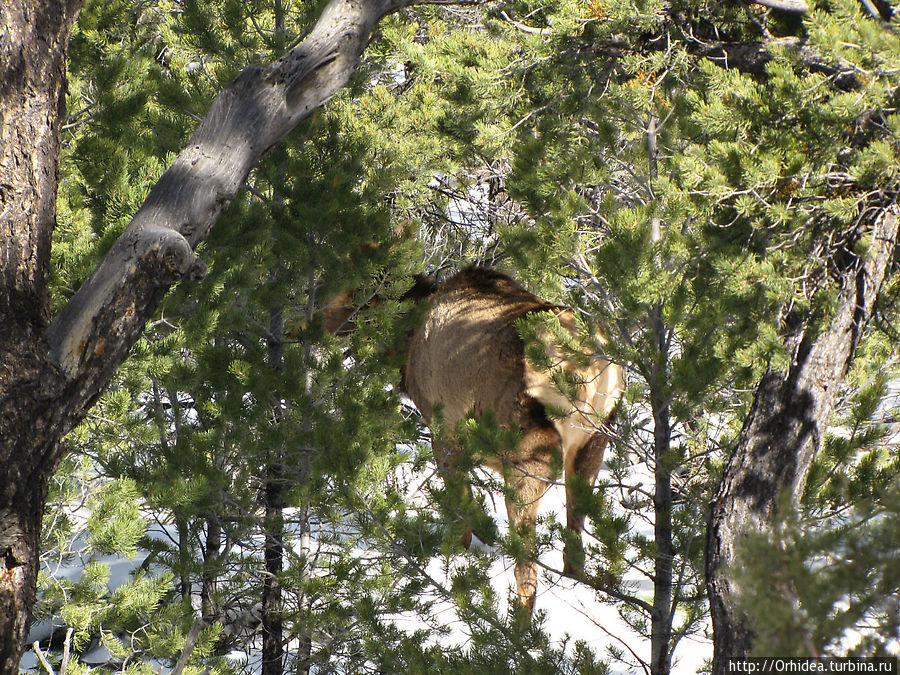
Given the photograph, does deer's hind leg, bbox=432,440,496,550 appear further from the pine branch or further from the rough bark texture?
the pine branch

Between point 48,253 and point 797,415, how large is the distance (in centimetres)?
279

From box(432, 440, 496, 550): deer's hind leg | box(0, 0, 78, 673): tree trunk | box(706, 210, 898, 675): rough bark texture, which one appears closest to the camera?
box(0, 0, 78, 673): tree trunk

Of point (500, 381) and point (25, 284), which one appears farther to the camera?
point (500, 381)

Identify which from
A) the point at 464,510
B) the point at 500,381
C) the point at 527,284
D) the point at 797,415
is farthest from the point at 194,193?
the point at 500,381

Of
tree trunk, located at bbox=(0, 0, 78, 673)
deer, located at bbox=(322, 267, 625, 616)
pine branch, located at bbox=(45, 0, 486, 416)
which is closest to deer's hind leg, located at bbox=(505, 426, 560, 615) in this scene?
deer, located at bbox=(322, 267, 625, 616)

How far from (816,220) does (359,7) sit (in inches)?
81.6

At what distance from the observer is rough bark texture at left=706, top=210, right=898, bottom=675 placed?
265 cm

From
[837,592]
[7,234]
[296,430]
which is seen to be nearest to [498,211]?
[296,430]

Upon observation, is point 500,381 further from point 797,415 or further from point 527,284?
point 797,415

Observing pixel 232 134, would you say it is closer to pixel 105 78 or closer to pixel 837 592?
pixel 105 78

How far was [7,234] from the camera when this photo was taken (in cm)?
270

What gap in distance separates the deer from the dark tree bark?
1.74 meters

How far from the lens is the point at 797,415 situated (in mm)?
2717

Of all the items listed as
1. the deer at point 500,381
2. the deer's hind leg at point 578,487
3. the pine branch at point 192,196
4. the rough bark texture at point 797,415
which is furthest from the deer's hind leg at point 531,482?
the pine branch at point 192,196
